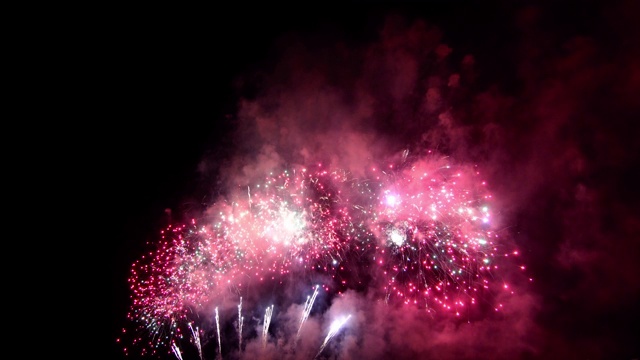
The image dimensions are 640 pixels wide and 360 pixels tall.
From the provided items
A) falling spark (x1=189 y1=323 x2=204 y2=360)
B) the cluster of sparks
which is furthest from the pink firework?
falling spark (x1=189 y1=323 x2=204 y2=360)

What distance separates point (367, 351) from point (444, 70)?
570 centimetres

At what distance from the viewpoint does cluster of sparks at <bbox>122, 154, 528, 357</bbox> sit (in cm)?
565

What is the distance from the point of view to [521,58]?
5.60 meters

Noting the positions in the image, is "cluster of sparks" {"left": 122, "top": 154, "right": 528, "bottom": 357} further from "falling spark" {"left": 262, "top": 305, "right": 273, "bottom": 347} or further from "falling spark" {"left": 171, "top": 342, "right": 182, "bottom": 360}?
"falling spark" {"left": 262, "top": 305, "right": 273, "bottom": 347}

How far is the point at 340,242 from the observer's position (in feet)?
20.3

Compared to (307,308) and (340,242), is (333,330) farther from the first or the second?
(340,242)

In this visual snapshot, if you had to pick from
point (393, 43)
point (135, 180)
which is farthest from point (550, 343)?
point (135, 180)

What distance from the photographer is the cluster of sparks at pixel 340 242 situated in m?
5.65

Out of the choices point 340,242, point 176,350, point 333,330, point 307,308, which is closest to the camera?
point 340,242

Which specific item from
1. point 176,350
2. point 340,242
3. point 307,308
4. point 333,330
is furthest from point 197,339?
point 340,242

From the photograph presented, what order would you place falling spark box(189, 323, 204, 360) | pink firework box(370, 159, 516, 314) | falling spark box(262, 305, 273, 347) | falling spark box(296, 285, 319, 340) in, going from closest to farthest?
pink firework box(370, 159, 516, 314)
falling spark box(296, 285, 319, 340)
falling spark box(262, 305, 273, 347)
falling spark box(189, 323, 204, 360)

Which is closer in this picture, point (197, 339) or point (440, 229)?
point (440, 229)

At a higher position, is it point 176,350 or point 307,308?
point 307,308

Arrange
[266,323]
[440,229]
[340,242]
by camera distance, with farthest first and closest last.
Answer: [266,323]
[340,242]
[440,229]
